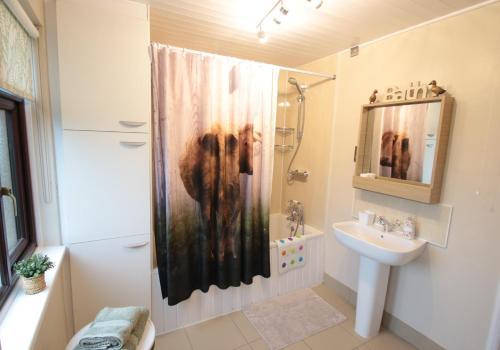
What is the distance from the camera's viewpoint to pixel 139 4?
1646 millimetres

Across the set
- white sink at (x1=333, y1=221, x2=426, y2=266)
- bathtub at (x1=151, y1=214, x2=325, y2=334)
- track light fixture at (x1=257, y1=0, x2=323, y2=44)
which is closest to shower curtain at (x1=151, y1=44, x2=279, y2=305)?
bathtub at (x1=151, y1=214, x2=325, y2=334)

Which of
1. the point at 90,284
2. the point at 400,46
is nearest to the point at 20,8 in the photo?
the point at 90,284

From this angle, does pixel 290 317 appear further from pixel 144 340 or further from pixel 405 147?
pixel 405 147

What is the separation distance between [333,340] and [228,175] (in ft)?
5.21

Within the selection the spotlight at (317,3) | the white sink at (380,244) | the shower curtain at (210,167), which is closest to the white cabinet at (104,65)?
the shower curtain at (210,167)

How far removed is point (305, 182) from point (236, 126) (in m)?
1.28

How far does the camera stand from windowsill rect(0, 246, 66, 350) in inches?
36.8

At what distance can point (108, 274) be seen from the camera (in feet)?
5.64

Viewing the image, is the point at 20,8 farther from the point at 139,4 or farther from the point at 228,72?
the point at 228,72

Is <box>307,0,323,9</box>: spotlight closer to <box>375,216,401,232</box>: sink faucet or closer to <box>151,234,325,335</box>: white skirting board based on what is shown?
<box>375,216,401,232</box>: sink faucet

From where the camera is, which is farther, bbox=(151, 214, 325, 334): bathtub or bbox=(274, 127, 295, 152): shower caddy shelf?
bbox=(274, 127, 295, 152): shower caddy shelf

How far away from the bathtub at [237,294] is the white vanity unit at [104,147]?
0.36 metres

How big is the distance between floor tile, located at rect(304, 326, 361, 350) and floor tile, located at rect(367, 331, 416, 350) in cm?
A: 12

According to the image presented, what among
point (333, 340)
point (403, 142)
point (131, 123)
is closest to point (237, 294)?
point (333, 340)
